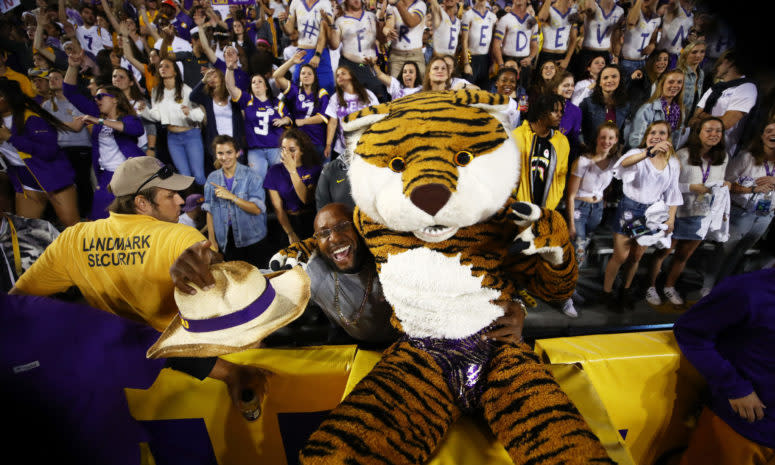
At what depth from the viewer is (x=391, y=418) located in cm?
103

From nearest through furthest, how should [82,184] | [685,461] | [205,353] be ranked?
[205,353]
[685,461]
[82,184]

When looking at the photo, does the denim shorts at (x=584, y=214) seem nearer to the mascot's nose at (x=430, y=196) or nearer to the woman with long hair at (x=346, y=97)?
the woman with long hair at (x=346, y=97)

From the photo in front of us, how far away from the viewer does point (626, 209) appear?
2990 mm

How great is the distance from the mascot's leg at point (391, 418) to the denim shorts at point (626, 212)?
2.63 metres

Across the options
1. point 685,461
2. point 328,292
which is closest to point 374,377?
point 328,292

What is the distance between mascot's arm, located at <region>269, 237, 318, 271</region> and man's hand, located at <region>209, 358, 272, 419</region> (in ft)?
1.25

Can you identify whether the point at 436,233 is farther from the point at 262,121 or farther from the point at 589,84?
the point at 589,84

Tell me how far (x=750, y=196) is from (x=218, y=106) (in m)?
5.05

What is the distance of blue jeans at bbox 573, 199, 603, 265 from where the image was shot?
10.5ft

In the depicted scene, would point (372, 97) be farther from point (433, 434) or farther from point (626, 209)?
point (433, 434)

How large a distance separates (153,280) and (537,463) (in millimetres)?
1644

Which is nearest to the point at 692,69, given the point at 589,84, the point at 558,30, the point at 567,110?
the point at 589,84

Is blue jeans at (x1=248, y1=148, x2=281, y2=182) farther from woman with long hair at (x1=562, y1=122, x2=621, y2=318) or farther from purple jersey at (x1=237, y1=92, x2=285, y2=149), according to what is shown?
woman with long hair at (x1=562, y1=122, x2=621, y2=318)

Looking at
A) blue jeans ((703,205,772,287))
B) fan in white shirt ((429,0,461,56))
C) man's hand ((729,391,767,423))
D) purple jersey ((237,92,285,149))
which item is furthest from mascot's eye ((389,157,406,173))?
fan in white shirt ((429,0,461,56))
